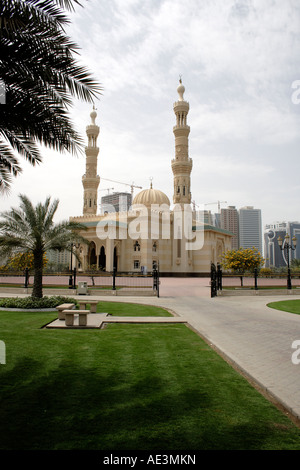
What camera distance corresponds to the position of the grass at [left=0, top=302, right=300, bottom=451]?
135 inches

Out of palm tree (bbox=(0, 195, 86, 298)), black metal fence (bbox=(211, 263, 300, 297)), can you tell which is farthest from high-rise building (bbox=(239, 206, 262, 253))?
palm tree (bbox=(0, 195, 86, 298))

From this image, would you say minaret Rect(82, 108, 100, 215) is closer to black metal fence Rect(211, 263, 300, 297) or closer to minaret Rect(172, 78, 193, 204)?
minaret Rect(172, 78, 193, 204)

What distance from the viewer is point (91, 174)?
51250mm

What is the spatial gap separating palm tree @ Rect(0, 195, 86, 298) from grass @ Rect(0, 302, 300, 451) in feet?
24.3

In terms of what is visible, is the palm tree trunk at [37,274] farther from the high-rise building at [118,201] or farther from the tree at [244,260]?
the high-rise building at [118,201]

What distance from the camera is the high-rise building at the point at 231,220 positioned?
158250mm

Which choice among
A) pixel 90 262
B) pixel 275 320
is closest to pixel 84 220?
pixel 90 262

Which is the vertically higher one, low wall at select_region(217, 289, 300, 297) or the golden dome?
the golden dome

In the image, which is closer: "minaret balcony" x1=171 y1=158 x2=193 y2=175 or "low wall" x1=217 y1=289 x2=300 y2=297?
"low wall" x1=217 y1=289 x2=300 y2=297

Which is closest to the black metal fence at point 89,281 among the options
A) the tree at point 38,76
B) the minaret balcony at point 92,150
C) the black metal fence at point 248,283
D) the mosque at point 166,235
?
the black metal fence at point 248,283

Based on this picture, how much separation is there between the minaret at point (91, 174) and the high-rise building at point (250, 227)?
13286 cm

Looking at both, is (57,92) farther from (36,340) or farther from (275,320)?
(275,320)

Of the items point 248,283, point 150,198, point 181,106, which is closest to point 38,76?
point 248,283

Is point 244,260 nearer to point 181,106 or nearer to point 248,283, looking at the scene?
point 248,283
